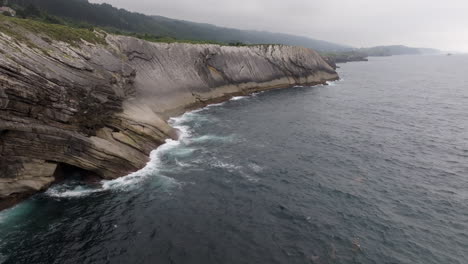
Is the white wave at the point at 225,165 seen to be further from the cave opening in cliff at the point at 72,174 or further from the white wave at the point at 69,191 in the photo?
the cave opening in cliff at the point at 72,174

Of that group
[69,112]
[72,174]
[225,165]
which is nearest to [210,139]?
[225,165]

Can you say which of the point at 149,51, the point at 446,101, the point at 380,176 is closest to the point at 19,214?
the point at 380,176

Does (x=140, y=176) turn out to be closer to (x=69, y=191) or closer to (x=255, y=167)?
(x=69, y=191)

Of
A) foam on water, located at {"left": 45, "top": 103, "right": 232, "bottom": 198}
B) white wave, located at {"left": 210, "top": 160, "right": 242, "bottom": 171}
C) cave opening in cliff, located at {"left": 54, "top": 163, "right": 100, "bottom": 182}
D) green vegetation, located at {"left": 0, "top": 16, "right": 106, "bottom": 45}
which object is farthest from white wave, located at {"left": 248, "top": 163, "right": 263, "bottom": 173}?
green vegetation, located at {"left": 0, "top": 16, "right": 106, "bottom": 45}

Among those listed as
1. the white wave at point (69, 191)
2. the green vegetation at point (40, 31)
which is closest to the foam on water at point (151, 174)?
the white wave at point (69, 191)

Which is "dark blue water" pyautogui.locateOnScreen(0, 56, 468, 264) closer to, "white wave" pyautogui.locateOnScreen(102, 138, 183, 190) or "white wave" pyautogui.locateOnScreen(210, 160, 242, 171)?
"white wave" pyautogui.locateOnScreen(210, 160, 242, 171)

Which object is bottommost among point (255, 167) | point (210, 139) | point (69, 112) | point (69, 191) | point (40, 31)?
point (69, 191)
